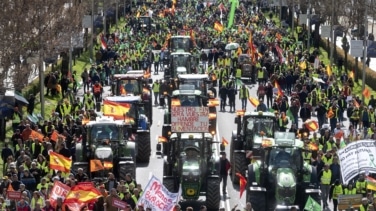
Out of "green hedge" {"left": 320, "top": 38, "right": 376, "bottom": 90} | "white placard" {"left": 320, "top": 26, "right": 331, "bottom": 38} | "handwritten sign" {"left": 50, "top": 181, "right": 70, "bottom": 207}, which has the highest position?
"white placard" {"left": 320, "top": 26, "right": 331, "bottom": 38}

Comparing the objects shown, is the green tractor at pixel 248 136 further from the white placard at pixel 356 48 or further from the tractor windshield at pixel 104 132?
the white placard at pixel 356 48

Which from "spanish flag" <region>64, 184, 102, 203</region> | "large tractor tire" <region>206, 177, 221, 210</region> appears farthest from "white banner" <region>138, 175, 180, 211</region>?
"large tractor tire" <region>206, 177, 221, 210</region>

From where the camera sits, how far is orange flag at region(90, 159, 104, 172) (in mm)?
32188

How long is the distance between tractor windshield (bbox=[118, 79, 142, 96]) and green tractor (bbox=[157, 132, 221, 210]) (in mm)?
13327

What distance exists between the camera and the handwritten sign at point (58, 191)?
27234 millimetres

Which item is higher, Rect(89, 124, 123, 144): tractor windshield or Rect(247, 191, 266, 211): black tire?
Rect(89, 124, 123, 144): tractor windshield

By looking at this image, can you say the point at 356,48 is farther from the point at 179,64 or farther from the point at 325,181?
the point at 325,181

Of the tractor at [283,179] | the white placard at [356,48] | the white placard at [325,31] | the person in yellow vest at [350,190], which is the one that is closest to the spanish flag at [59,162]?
the tractor at [283,179]

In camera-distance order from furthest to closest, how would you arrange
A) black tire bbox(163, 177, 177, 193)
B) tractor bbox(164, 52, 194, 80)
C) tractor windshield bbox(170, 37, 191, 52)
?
1. tractor windshield bbox(170, 37, 191, 52)
2. tractor bbox(164, 52, 194, 80)
3. black tire bbox(163, 177, 177, 193)

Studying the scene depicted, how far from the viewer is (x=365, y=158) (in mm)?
27719

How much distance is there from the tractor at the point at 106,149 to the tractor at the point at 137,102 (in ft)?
12.6

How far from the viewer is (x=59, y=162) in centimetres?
3145

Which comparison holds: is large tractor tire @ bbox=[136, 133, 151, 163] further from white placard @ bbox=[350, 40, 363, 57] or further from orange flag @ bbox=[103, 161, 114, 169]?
white placard @ bbox=[350, 40, 363, 57]

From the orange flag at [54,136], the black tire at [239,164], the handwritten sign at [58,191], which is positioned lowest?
the black tire at [239,164]
